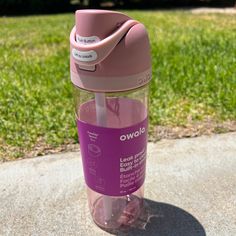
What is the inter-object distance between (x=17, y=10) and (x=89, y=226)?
11.6 m

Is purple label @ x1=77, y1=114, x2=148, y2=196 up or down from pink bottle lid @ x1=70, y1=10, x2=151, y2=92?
down

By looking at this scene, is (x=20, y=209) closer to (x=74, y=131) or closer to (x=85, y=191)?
(x=85, y=191)

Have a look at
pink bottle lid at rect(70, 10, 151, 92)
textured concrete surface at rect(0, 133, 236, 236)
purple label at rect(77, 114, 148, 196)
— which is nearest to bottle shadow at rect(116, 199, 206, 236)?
textured concrete surface at rect(0, 133, 236, 236)

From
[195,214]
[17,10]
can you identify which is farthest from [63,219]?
[17,10]

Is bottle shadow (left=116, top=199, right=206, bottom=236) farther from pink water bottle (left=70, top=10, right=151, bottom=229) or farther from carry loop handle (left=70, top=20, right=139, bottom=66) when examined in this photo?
carry loop handle (left=70, top=20, right=139, bottom=66)

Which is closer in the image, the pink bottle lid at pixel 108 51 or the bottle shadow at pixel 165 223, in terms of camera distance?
the pink bottle lid at pixel 108 51

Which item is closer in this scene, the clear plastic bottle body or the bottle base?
the clear plastic bottle body

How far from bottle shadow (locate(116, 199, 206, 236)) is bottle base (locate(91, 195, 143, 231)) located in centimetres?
4

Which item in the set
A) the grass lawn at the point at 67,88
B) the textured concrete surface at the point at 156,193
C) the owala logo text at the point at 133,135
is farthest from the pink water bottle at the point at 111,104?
the grass lawn at the point at 67,88

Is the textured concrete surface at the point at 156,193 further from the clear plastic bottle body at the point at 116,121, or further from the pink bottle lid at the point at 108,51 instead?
the pink bottle lid at the point at 108,51

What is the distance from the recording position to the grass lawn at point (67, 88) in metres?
2.76

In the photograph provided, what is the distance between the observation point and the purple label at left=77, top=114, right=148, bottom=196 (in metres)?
1.61

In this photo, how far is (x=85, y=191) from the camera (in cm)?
216

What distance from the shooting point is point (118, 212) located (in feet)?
6.38
